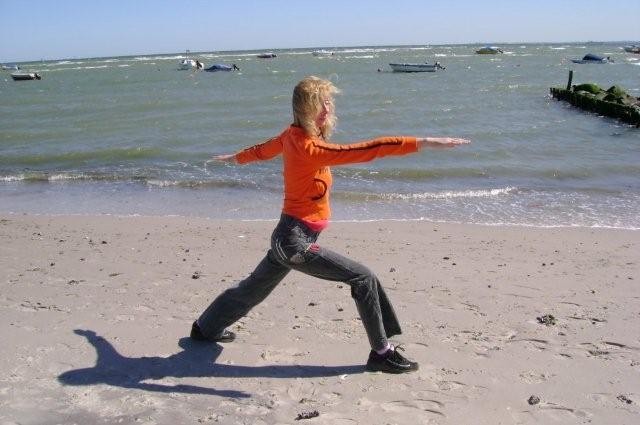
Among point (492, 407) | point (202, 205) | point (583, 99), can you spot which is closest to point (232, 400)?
point (492, 407)

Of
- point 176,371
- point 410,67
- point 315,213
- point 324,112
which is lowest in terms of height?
point 176,371

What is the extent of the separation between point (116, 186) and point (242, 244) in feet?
19.5

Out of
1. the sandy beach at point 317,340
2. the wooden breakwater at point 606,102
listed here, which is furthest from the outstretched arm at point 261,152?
the wooden breakwater at point 606,102

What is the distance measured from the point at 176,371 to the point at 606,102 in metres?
25.5

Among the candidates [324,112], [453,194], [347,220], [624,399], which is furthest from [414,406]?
[453,194]


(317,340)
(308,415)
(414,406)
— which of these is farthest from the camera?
(317,340)

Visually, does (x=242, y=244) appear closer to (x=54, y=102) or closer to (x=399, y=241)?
(x=399, y=241)

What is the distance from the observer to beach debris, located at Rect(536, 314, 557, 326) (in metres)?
4.79

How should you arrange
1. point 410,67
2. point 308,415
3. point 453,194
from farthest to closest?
point 410,67 → point 453,194 → point 308,415

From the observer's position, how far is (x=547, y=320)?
4836 mm

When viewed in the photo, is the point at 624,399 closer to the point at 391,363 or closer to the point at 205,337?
the point at 391,363

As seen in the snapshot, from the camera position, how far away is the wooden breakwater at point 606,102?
74.6 feet

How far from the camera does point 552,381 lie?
3.87 metres

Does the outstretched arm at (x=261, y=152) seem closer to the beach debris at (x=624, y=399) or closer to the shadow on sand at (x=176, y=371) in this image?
the shadow on sand at (x=176, y=371)
